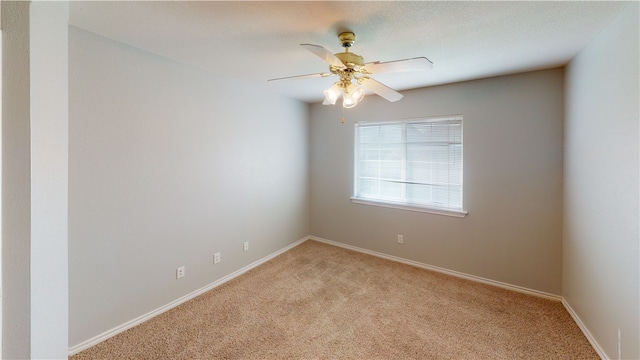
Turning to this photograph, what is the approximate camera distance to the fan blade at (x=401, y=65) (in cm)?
157

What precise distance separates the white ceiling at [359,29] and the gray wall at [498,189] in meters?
0.40

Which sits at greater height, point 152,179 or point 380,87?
point 380,87

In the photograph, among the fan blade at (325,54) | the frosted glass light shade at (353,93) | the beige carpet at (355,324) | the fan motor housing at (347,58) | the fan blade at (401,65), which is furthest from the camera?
the beige carpet at (355,324)

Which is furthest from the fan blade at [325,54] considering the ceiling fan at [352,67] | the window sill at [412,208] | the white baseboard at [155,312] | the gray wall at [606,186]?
the white baseboard at [155,312]

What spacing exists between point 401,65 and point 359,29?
0.43m

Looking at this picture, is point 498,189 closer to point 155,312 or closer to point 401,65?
point 401,65

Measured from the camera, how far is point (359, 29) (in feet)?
5.90

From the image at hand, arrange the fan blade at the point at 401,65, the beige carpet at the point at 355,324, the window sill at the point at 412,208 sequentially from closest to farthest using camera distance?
the fan blade at the point at 401,65 < the beige carpet at the point at 355,324 < the window sill at the point at 412,208

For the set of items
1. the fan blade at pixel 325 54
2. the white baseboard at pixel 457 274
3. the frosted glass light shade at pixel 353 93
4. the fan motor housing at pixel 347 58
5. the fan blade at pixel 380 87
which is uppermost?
the fan motor housing at pixel 347 58

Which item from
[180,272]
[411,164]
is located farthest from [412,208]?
[180,272]

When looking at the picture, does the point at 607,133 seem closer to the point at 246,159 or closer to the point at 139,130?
the point at 246,159

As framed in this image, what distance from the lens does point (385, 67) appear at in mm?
1714

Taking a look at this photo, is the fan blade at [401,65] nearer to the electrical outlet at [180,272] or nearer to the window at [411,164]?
the window at [411,164]

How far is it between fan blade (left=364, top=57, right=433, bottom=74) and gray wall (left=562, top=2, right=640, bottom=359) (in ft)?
3.97
